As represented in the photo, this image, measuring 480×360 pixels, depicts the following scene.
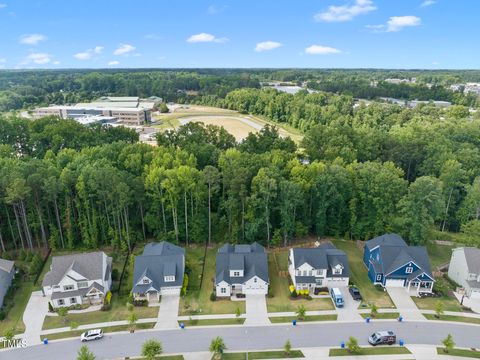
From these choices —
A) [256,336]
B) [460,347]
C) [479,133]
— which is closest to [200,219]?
[256,336]

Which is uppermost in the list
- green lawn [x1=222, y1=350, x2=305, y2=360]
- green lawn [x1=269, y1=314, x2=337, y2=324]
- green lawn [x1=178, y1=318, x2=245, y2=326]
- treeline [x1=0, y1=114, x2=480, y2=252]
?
treeline [x1=0, y1=114, x2=480, y2=252]

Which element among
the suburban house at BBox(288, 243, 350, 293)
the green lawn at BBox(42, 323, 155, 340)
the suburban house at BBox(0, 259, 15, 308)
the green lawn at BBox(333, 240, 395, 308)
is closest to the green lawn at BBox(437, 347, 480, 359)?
the green lawn at BBox(333, 240, 395, 308)

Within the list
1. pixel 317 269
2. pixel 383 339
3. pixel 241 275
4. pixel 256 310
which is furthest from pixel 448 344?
pixel 241 275

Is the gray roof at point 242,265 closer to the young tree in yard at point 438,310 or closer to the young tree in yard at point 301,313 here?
the young tree in yard at point 301,313

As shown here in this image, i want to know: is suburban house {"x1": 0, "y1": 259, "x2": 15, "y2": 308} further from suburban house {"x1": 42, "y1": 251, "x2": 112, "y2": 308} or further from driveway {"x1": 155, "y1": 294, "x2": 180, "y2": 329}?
driveway {"x1": 155, "y1": 294, "x2": 180, "y2": 329}

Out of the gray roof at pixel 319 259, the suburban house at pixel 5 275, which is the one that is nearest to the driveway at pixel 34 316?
the suburban house at pixel 5 275

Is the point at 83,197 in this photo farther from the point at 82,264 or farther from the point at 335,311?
the point at 335,311

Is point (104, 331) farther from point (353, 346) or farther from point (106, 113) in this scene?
point (106, 113)

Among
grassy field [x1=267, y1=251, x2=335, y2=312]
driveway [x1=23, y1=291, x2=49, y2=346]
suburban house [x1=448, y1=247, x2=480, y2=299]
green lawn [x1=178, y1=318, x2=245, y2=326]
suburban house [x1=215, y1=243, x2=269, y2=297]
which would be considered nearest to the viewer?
driveway [x1=23, y1=291, x2=49, y2=346]
